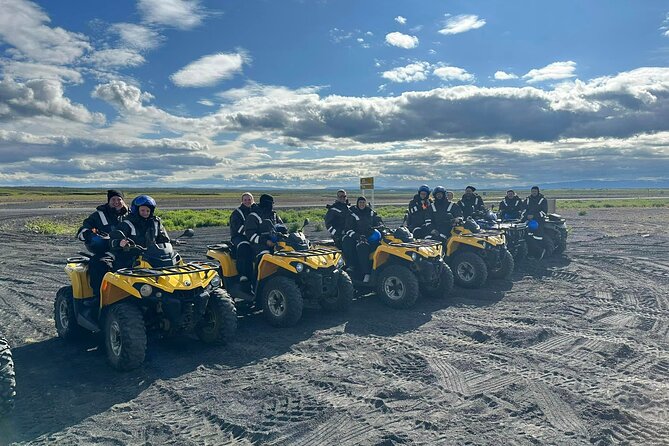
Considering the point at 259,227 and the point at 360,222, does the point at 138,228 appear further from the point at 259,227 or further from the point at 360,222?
Result: the point at 360,222

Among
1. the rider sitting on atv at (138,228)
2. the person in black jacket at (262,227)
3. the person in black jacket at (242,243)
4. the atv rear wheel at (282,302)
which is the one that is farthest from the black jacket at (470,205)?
the rider sitting on atv at (138,228)

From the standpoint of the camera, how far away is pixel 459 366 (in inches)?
254

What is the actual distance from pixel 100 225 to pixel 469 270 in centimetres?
762

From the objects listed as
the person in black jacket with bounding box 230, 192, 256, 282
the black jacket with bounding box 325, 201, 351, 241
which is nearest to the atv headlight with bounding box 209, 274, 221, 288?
the person in black jacket with bounding box 230, 192, 256, 282

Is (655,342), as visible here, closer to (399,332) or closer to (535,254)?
(399,332)

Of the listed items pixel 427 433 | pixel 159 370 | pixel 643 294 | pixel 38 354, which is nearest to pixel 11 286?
pixel 38 354

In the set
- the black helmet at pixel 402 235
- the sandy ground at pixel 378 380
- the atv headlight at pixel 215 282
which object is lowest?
the sandy ground at pixel 378 380

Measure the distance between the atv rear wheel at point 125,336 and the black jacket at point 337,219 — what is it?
5125 mm

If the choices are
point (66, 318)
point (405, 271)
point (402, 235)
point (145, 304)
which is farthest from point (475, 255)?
point (66, 318)

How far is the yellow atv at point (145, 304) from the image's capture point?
6.28m

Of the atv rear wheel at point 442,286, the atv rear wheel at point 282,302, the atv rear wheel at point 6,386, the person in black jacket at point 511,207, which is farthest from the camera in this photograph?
the person in black jacket at point 511,207

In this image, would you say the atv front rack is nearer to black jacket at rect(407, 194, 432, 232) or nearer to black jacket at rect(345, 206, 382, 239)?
black jacket at rect(345, 206, 382, 239)

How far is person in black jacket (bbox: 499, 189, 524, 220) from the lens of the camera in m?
16.5

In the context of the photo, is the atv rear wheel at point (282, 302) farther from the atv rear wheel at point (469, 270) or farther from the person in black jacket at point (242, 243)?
the atv rear wheel at point (469, 270)
